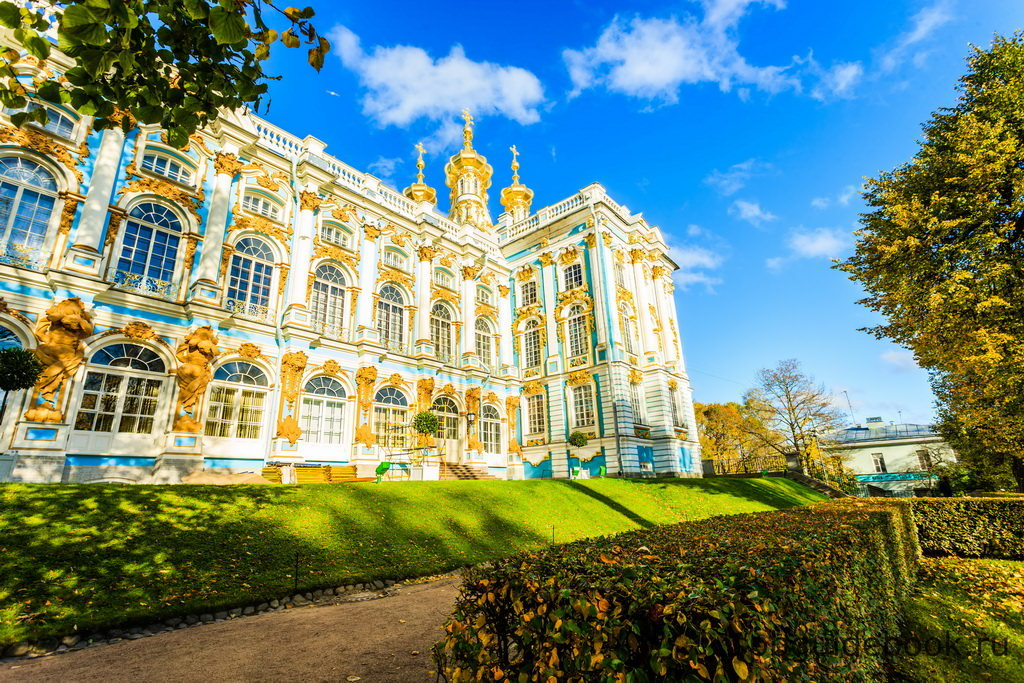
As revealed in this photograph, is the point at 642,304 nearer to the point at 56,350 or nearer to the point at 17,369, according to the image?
the point at 56,350

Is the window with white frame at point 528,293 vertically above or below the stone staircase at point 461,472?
above

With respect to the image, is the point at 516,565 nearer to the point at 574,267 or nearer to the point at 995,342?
the point at 995,342

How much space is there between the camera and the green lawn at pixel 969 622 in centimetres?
499

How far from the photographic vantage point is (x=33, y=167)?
13.6m

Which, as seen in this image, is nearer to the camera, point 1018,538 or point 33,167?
point 1018,538

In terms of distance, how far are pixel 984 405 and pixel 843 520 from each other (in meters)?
12.1

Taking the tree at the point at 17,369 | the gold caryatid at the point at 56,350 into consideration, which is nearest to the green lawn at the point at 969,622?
the tree at the point at 17,369

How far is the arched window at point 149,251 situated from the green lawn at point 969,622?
66.3 feet

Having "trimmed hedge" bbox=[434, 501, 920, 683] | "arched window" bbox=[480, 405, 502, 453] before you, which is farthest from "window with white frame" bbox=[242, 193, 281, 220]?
"trimmed hedge" bbox=[434, 501, 920, 683]

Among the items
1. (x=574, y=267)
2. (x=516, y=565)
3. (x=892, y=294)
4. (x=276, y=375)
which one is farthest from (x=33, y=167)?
(x=892, y=294)

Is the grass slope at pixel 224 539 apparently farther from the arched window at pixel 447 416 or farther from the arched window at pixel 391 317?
the arched window at pixel 391 317

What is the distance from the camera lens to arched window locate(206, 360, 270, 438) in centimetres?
1569

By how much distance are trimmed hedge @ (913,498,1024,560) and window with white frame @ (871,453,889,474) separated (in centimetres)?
4214

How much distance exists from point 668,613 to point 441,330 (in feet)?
78.2
